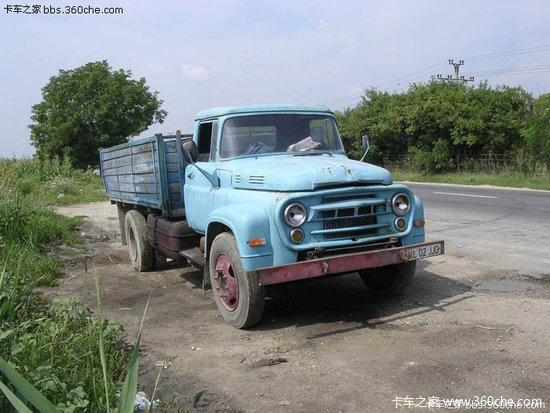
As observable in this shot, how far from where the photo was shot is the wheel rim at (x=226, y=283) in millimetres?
5211

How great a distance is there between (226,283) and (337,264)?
48.6 inches

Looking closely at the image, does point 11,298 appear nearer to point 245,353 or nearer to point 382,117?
point 245,353

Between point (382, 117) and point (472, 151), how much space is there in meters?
5.71

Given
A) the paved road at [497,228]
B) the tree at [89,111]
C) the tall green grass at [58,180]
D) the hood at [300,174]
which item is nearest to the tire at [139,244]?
the hood at [300,174]

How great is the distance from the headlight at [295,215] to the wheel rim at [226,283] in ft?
2.54

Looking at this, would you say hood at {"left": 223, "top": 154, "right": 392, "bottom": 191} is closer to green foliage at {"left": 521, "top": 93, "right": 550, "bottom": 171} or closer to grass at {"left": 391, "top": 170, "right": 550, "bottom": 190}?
grass at {"left": 391, "top": 170, "right": 550, "bottom": 190}

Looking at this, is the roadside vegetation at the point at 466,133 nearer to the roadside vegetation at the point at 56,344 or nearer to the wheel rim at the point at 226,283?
the wheel rim at the point at 226,283

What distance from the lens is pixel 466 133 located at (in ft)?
85.1

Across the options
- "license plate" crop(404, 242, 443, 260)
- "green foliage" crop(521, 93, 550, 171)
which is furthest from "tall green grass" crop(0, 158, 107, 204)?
"green foliage" crop(521, 93, 550, 171)

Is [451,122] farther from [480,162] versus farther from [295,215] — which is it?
[295,215]

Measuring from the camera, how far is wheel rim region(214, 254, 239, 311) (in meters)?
5.21

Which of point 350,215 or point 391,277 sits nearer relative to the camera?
point 350,215

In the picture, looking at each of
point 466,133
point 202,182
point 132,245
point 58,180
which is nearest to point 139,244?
point 132,245

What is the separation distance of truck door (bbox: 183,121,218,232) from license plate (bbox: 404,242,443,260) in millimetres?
2216
